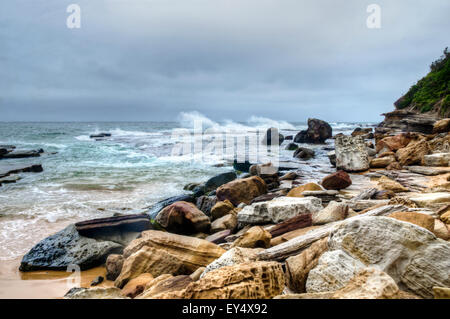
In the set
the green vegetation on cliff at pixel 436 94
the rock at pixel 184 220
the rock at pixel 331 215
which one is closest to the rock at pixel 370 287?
the rock at pixel 331 215

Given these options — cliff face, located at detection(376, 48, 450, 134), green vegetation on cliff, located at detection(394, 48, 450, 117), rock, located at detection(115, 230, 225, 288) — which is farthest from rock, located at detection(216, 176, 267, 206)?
green vegetation on cliff, located at detection(394, 48, 450, 117)

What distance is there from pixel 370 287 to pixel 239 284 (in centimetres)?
75

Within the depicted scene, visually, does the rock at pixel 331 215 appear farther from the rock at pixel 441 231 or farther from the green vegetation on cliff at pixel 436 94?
the green vegetation on cliff at pixel 436 94

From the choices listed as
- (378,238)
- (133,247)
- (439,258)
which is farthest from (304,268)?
(133,247)

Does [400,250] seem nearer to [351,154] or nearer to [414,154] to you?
[351,154]

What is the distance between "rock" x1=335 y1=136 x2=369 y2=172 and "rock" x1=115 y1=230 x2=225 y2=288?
22.5 feet

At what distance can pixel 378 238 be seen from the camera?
1.92 m

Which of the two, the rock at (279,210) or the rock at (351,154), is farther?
the rock at (351,154)

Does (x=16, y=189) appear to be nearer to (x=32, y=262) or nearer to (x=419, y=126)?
(x=32, y=262)

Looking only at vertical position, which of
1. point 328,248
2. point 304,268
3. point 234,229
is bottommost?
point 234,229

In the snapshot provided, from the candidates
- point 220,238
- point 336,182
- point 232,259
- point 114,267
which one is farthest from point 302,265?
point 336,182

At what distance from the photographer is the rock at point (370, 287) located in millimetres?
1349

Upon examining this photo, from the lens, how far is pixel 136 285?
2.85 metres

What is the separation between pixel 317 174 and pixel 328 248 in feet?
25.8
